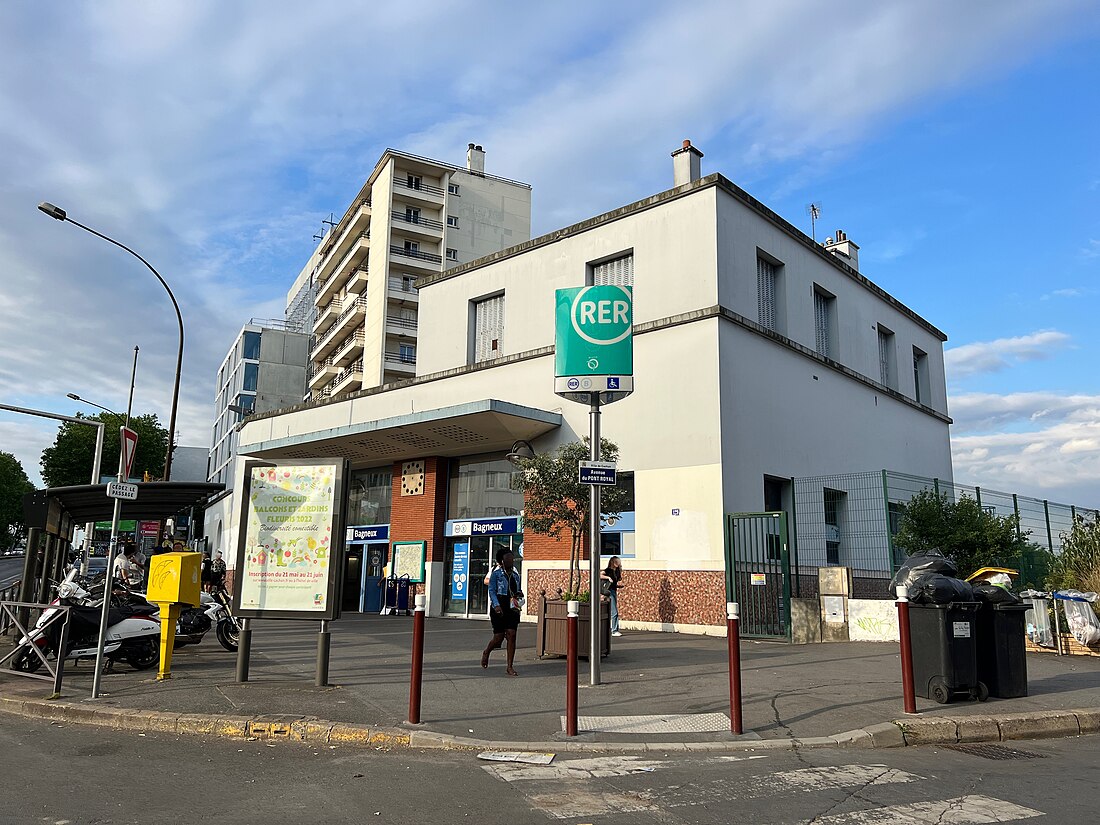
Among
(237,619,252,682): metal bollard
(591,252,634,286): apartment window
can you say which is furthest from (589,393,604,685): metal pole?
(591,252,634,286): apartment window

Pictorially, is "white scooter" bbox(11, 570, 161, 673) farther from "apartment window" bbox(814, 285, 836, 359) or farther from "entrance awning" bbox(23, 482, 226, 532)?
"apartment window" bbox(814, 285, 836, 359)

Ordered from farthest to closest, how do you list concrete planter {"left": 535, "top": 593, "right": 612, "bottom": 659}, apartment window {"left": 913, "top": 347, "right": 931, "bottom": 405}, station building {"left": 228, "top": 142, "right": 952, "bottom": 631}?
apartment window {"left": 913, "top": 347, "right": 931, "bottom": 405}
station building {"left": 228, "top": 142, "right": 952, "bottom": 631}
concrete planter {"left": 535, "top": 593, "right": 612, "bottom": 659}

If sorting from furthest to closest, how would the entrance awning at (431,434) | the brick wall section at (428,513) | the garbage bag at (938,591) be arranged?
the brick wall section at (428,513) < the entrance awning at (431,434) < the garbage bag at (938,591)

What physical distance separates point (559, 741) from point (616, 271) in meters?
15.5

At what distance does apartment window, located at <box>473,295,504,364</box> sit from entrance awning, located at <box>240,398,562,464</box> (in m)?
2.80

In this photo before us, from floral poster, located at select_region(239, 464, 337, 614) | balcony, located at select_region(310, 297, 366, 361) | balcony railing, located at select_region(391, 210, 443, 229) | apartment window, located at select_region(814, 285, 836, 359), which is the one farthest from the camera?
balcony, located at select_region(310, 297, 366, 361)

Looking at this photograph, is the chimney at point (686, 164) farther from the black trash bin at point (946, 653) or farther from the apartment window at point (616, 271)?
the black trash bin at point (946, 653)

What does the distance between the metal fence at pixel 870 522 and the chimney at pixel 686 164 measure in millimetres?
8347

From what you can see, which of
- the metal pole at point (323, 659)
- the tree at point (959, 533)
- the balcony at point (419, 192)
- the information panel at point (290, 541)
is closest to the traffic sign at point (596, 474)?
the information panel at point (290, 541)

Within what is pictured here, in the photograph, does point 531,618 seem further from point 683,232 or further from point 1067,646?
point 1067,646

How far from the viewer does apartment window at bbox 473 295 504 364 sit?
78.1ft

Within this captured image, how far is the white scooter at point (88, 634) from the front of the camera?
10391mm

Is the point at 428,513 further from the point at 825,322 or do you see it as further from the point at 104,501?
the point at 825,322

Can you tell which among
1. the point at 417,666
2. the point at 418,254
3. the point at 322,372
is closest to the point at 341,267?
the point at 322,372
